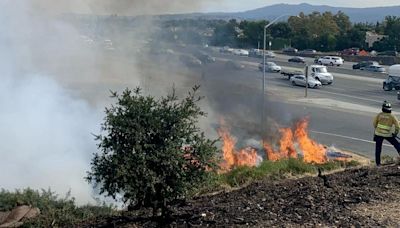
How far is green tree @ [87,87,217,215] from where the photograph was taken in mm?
6930

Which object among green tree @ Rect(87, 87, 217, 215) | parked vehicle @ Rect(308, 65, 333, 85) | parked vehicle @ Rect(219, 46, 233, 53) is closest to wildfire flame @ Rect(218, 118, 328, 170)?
green tree @ Rect(87, 87, 217, 215)

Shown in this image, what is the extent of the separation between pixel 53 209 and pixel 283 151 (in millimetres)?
10548

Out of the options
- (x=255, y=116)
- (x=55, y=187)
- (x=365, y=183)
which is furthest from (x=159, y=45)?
(x=365, y=183)

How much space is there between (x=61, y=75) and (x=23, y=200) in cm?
2314

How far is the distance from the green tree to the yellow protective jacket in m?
6.52

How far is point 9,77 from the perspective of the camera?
22750 millimetres

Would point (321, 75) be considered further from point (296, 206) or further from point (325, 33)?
point (296, 206)

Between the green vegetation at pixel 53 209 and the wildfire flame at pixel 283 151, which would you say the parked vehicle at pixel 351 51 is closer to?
the wildfire flame at pixel 283 151

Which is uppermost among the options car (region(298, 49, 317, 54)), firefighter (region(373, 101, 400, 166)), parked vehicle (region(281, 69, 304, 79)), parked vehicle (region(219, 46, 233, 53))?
parked vehicle (region(219, 46, 233, 53))

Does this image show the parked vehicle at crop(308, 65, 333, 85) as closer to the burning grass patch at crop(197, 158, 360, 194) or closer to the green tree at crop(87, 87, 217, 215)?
the burning grass patch at crop(197, 158, 360, 194)

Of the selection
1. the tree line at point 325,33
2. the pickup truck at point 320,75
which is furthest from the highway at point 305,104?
the tree line at point 325,33

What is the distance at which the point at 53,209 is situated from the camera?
935 centimetres

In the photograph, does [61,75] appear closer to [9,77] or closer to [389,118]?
[9,77]

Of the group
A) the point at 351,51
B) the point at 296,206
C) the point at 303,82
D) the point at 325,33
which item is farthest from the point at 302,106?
the point at 325,33
